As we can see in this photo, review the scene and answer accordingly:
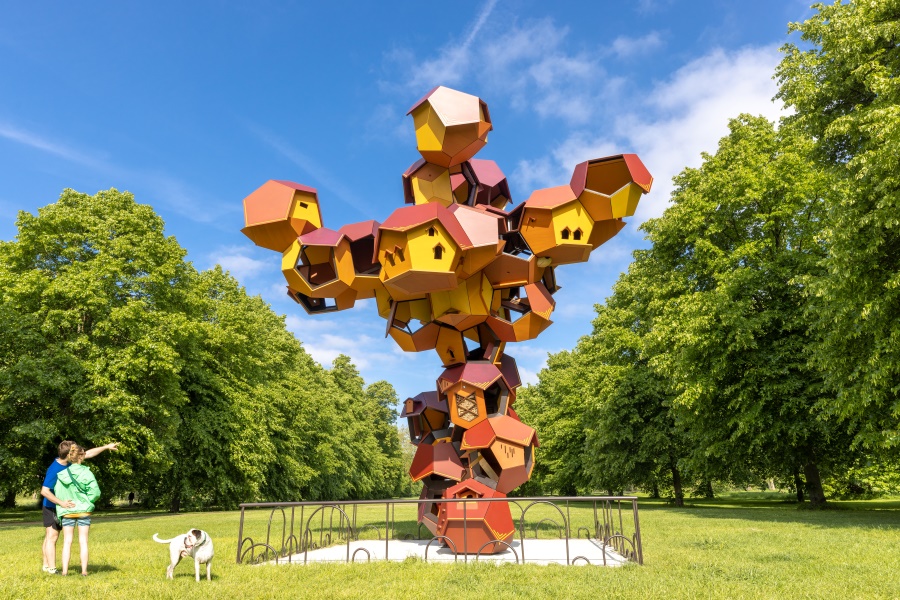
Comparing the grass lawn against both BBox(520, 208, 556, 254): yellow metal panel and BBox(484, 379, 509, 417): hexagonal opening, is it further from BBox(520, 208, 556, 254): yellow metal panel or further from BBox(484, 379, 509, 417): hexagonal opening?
BBox(520, 208, 556, 254): yellow metal panel

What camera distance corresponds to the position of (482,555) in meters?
9.27

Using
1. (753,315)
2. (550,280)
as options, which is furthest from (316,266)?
(753,315)

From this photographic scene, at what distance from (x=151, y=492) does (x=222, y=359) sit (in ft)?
21.9

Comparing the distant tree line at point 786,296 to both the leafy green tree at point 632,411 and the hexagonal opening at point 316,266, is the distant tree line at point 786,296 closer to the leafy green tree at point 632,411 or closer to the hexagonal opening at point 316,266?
the leafy green tree at point 632,411

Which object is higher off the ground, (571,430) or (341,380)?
(341,380)

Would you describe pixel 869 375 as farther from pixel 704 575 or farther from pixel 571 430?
pixel 571 430

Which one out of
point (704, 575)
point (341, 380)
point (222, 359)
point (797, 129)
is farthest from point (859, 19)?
point (341, 380)

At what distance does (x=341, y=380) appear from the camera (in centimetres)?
5081

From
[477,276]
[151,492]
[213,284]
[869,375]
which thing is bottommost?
[151,492]

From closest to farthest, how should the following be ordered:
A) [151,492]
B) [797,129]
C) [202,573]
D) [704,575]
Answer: [704,575] < [202,573] < [797,129] < [151,492]

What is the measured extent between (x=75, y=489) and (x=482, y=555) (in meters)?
5.78

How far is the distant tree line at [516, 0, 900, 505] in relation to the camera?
1327 cm

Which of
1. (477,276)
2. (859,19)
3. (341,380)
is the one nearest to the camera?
(477,276)

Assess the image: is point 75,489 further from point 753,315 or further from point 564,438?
point 564,438
